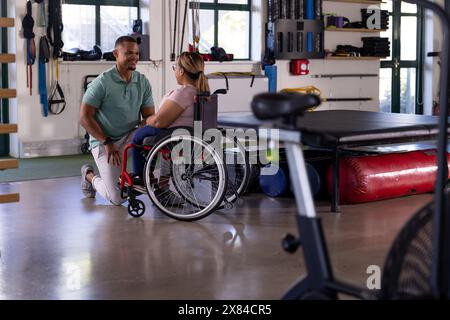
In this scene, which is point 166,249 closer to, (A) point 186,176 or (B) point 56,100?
(A) point 186,176

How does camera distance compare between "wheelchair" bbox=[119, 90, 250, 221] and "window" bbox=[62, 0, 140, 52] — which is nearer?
"wheelchair" bbox=[119, 90, 250, 221]

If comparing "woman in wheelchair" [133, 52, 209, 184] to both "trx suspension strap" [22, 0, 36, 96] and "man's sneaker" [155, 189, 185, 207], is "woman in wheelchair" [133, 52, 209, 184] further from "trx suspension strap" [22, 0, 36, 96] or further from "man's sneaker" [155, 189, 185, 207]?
"trx suspension strap" [22, 0, 36, 96]

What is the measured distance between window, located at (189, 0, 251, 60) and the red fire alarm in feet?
1.96

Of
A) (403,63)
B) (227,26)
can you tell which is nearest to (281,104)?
(227,26)

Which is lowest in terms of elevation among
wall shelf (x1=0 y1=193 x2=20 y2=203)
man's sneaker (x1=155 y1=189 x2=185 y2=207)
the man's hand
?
man's sneaker (x1=155 y1=189 x2=185 y2=207)

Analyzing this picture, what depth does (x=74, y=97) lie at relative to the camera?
8.90 meters

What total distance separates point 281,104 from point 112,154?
10.8 feet

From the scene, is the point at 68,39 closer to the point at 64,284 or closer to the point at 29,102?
the point at 29,102

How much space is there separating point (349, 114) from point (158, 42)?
3200 millimetres

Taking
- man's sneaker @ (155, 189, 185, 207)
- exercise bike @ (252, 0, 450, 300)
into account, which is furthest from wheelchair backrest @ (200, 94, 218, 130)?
exercise bike @ (252, 0, 450, 300)

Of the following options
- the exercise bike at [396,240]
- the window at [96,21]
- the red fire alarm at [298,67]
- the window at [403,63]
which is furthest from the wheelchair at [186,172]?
the window at [403,63]

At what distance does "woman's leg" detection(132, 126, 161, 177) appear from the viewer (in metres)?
5.45

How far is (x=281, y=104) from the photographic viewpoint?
8.36ft
